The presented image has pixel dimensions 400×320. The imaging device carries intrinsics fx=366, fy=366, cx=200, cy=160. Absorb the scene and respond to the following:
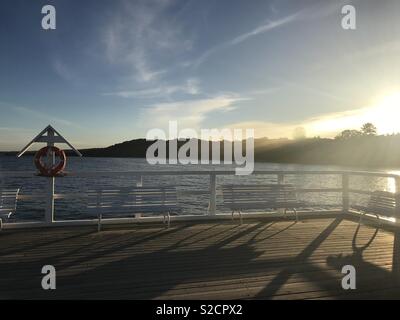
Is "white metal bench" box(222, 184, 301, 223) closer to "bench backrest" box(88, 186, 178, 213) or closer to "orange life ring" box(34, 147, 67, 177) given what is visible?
"bench backrest" box(88, 186, 178, 213)

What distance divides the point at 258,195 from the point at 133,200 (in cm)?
223

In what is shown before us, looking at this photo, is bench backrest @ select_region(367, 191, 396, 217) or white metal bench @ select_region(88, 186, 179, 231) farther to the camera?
bench backrest @ select_region(367, 191, 396, 217)

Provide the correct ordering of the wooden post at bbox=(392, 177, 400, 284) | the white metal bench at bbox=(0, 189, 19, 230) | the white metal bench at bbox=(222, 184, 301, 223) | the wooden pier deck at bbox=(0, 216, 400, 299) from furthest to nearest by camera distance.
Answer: the white metal bench at bbox=(222, 184, 301, 223)
the white metal bench at bbox=(0, 189, 19, 230)
the wooden post at bbox=(392, 177, 400, 284)
the wooden pier deck at bbox=(0, 216, 400, 299)

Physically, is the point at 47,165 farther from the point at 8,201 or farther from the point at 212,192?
the point at 212,192

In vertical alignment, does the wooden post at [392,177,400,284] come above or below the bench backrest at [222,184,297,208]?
below

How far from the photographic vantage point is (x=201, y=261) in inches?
167

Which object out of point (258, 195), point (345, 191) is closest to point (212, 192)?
point (258, 195)

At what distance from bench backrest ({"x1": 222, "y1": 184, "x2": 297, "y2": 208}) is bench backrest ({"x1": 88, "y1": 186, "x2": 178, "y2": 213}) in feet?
3.16

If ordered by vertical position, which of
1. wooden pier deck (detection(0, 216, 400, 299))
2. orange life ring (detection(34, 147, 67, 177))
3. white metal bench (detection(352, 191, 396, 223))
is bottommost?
wooden pier deck (detection(0, 216, 400, 299))

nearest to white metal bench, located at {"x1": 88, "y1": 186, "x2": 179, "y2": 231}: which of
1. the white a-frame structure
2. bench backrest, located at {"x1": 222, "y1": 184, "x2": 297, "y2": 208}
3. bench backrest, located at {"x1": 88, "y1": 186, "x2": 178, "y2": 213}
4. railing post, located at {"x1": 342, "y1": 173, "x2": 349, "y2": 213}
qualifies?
bench backrest, located at {"x1": 88, "y1": 186, "x2": 178, "y2": 213}

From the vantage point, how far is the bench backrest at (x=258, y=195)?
6.41 meters

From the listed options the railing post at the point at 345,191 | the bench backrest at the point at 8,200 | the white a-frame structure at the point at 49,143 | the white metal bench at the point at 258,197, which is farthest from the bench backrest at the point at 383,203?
the bench backrest at the point at 8,200

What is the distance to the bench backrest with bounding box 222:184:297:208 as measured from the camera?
641cm
